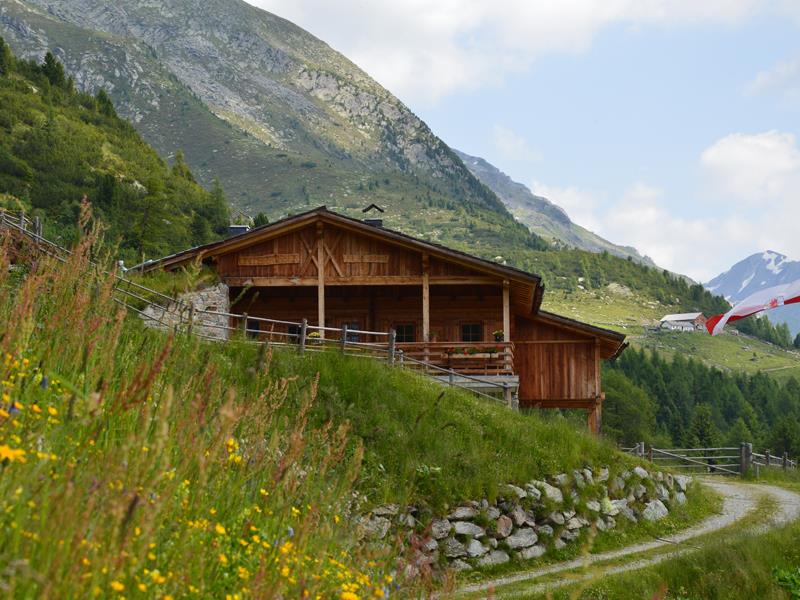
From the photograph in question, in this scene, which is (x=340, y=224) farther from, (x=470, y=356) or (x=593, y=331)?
(x=593, y=331)

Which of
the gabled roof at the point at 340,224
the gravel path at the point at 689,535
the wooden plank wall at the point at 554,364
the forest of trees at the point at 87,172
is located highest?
the forest of trees at the point at 87,172

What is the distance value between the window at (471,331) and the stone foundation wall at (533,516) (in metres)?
8.43

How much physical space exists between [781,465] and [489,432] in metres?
24.0

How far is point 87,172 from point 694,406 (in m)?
89.8

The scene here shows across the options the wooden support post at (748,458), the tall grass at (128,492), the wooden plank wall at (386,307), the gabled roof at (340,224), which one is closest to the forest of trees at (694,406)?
the wooden support post at (748,458)

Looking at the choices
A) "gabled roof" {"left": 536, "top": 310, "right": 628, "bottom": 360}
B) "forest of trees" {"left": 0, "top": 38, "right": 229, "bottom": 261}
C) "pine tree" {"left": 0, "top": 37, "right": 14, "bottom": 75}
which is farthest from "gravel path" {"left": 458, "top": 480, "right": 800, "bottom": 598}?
"pine tree" {"left": 0, "top": 37, "right": 14, "bottom": 75}

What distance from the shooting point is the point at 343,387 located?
17875 millimetres

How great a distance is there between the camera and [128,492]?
2.82m

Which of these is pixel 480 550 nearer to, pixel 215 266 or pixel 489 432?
pixel 489 432

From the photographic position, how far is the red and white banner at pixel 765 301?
43.6 feet

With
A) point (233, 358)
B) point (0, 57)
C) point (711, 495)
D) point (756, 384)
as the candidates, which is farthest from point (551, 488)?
point (756, 384)

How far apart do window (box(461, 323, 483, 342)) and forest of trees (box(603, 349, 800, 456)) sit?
49394mm

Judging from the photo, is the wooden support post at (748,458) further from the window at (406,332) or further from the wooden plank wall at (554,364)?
the window at (406,332)

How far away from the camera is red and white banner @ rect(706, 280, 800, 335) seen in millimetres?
13278
